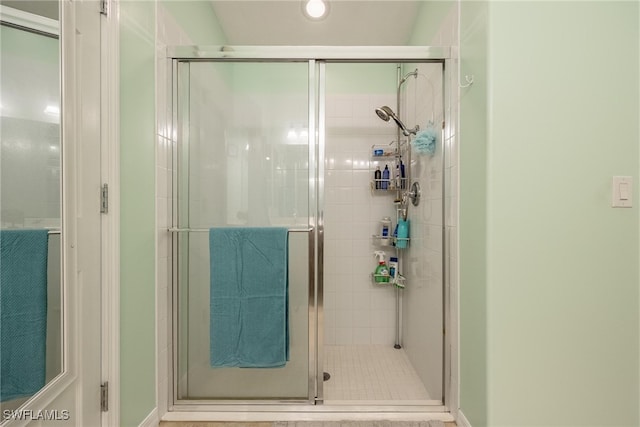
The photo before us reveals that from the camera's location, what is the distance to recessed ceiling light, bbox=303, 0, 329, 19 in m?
2.15

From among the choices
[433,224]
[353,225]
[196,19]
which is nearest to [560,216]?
[433,224]

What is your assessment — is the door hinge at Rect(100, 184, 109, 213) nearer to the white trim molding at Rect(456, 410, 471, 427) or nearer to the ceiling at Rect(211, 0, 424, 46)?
the ceiling at Rect(211, 0, 424, 46)

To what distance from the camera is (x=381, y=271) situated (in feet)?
8.38

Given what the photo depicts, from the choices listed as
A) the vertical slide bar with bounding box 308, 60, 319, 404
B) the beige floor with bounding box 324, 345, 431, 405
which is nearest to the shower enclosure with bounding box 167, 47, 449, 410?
the vertical slide bar with bounding box 308, 60, 319, 404

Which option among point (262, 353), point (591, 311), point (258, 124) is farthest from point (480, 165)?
point (262, 353)

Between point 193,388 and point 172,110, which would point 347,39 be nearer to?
point 172,110

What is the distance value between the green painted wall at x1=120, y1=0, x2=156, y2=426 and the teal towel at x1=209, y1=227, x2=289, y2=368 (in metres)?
0.29

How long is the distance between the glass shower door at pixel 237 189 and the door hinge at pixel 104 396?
1.32 feet

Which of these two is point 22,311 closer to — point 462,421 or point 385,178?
point 462,421

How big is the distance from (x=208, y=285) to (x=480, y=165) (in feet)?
4.63

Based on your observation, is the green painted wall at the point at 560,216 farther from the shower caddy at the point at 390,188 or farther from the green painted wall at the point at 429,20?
the shower caddy at the point at 390,188

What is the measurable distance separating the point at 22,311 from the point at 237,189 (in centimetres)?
94

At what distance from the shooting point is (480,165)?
132 centimetres

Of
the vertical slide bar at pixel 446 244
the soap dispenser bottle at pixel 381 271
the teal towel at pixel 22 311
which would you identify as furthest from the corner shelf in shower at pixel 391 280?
the teal towel at pixel 22 311
